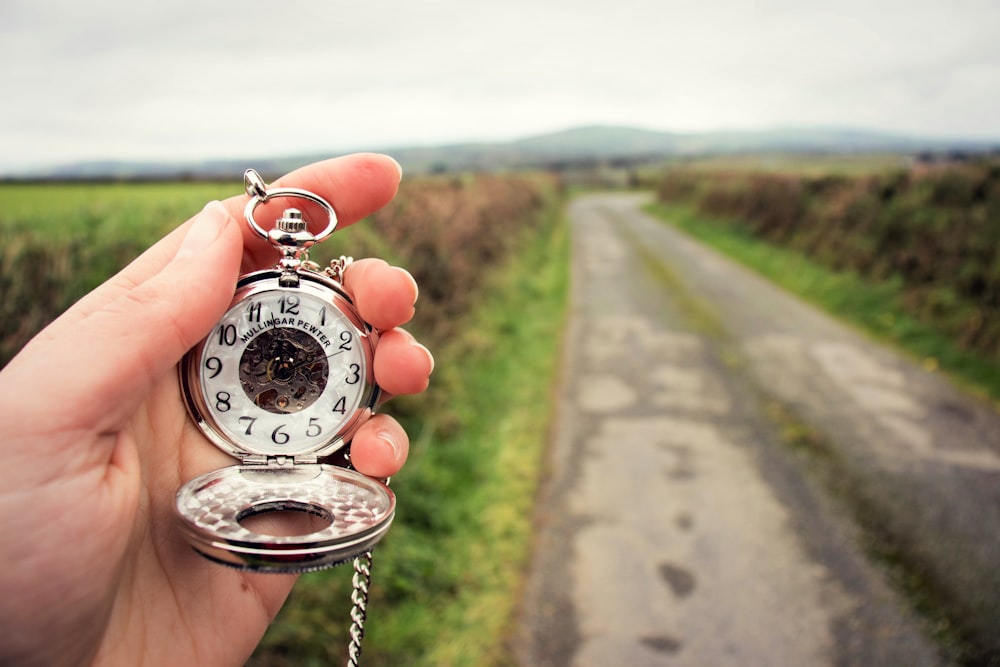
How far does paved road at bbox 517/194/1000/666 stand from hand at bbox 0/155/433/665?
2.52 m

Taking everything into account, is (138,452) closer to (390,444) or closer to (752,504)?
(390,444)

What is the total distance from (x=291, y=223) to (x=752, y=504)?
14.3 ft

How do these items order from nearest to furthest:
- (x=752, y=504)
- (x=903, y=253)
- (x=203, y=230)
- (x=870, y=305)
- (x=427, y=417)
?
(x=203, y=230) < (x=752, y=504) < (x=427, y=417) < (x=870, y=305) < (x=903, y=253)

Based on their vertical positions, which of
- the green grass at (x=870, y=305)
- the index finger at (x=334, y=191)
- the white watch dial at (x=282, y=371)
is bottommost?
the green grass at (x=870, y=305)

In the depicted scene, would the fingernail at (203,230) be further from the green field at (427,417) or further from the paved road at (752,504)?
the paved road at (752,504)

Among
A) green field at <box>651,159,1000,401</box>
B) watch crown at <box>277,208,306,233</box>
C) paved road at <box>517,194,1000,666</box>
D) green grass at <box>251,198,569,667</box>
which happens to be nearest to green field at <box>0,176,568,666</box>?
green grass at <box>251,198,569,667</box>

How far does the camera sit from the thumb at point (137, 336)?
1169 mm

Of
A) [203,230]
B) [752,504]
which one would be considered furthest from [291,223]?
[752,504]

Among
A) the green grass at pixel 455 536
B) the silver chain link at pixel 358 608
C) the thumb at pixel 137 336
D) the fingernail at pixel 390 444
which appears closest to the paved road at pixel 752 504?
the green grass at pixel 455 536

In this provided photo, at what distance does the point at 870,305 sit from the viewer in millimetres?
10078

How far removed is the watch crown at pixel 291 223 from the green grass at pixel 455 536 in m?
2.26


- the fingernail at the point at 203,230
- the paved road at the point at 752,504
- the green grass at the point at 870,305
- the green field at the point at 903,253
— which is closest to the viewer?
the fingernail at the point at 203,230

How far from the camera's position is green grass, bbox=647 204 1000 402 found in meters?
7.45

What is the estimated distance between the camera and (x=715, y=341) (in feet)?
28.4
